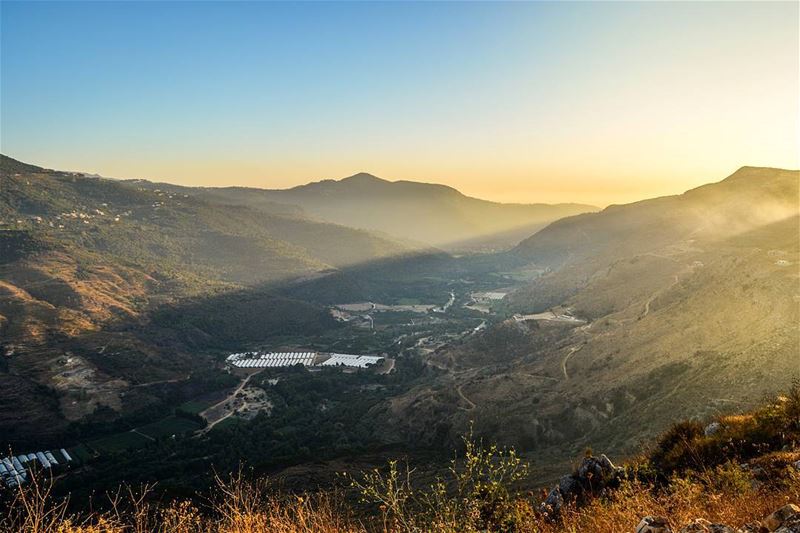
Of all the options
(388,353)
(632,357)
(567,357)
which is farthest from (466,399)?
(388,353)

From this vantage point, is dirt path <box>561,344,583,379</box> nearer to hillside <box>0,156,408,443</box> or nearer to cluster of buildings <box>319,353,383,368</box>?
cluster of buildings <box>319,353,383,368</box>

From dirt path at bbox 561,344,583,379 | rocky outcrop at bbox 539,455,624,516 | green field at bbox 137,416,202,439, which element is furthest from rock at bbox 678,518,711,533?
green field at bbox 137,416,202,439

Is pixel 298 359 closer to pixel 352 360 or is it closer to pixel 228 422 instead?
pixel 352 360

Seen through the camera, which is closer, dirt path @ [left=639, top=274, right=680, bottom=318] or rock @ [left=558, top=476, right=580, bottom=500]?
rock @ [left=558, top=476, right=580, bottom=500]

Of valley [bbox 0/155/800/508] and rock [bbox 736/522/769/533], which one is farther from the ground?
rock [bbox 736/522/769/533]

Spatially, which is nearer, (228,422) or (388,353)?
(228,422)

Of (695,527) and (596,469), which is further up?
(695,527)

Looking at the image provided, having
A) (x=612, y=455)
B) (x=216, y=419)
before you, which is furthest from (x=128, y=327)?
(x=612, y=455)
